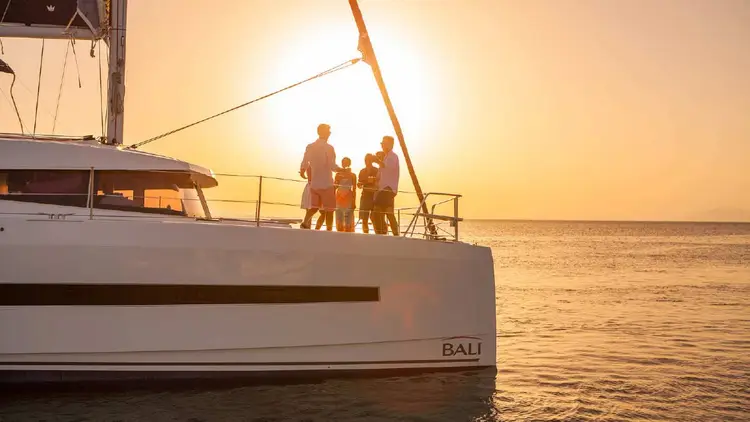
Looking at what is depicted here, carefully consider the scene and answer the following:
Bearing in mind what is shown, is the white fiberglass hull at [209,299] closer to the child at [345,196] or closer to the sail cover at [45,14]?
the child at [345,196]

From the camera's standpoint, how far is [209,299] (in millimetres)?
8672

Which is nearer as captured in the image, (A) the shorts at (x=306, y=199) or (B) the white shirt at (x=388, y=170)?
(A) the shorts at (x=306, y=199)

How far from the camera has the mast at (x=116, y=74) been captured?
35.7 ft

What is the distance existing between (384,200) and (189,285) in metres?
3.19

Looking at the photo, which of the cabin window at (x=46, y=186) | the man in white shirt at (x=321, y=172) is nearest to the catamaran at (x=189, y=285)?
the cabin window at (x=46, y=186)

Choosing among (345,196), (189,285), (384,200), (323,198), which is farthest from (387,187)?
(189,285)

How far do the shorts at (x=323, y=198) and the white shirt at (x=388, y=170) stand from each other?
2.80 feet

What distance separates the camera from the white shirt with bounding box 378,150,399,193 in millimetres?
10500

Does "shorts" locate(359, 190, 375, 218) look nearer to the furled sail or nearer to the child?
the child

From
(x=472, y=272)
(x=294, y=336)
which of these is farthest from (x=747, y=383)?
(x=294, y=336)

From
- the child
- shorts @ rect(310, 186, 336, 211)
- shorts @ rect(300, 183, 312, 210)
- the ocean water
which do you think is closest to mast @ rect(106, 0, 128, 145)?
shorts @ rect(300, 183, 312, 210)

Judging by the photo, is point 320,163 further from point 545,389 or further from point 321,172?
point 545,389

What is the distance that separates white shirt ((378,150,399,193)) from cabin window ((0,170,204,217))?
8.74 ft

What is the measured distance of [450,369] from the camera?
9953mm
